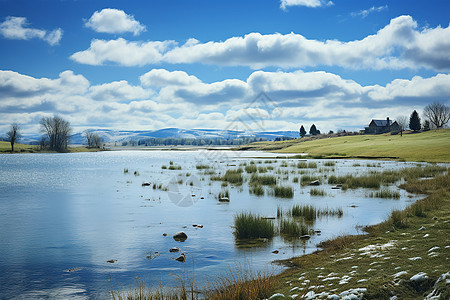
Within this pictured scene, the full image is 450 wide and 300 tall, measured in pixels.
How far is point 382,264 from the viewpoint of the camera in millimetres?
7781

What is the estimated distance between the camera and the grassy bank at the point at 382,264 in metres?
5.98

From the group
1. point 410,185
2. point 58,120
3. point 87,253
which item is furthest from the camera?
point 58,120

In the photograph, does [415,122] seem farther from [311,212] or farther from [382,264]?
[382,264]

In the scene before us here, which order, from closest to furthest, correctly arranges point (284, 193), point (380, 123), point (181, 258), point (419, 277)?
point (419, 277), point (181, 258), point (284, 193), point (380, 123)

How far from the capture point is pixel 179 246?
42.1 ft

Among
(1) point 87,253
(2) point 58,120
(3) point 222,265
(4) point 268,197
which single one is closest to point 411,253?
(3) point 222,265

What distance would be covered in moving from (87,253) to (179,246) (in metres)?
3.37

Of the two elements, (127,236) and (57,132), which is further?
(57,132)

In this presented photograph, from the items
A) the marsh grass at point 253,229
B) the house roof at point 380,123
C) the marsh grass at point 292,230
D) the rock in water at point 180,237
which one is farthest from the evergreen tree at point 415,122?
the rock in water at point 180,237

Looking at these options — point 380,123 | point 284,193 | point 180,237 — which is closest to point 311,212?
point 180,237

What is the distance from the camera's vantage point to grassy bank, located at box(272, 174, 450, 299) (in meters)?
5.98

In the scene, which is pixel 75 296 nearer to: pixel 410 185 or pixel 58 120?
pixel 410 185

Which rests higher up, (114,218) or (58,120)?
(58,120)

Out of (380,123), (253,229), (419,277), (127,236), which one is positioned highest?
(380,123)
